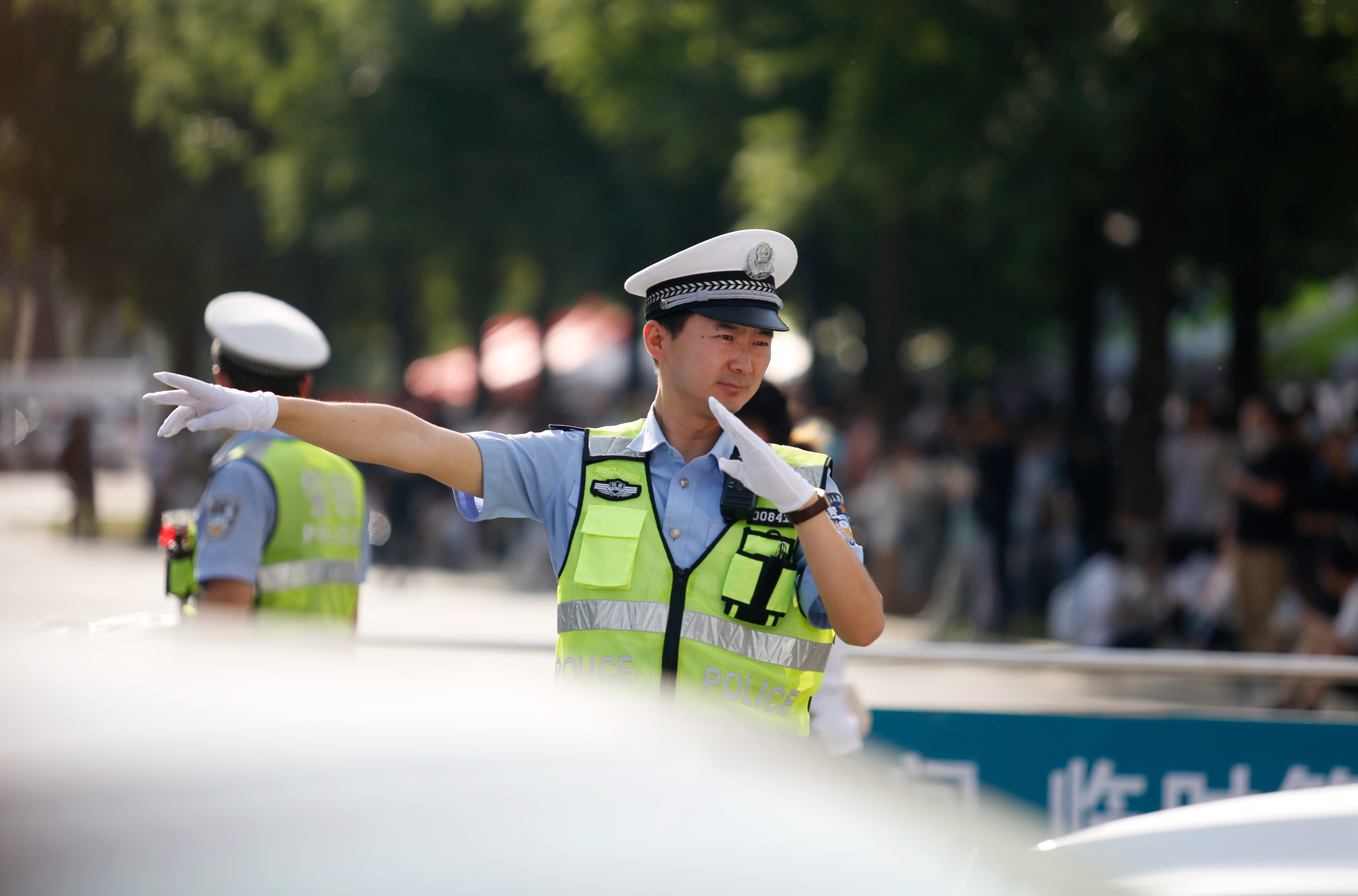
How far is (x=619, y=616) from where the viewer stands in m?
2.79

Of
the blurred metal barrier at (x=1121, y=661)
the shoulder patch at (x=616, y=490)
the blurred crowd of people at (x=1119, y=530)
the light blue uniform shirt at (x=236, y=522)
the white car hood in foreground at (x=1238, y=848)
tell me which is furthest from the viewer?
the blurred crowd of people at (x=1119, y=530)

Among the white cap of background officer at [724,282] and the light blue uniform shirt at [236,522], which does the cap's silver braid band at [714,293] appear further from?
the light blue uniform shirt at [236,522]

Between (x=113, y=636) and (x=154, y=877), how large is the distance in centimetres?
189

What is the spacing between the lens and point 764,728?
278 cm

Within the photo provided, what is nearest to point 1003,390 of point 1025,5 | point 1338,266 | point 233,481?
point 1338,266

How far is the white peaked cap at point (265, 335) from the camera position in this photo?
395 cm

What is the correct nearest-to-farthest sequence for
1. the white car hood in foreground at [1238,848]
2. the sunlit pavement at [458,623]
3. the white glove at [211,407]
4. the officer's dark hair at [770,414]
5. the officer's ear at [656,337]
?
the white car hood in foreground at [1238,848] < the white glove at [211,407] < the officer's ear at [656,337] < the officer's dark hair at [770,414] < the sunlit pavement at [458,623]

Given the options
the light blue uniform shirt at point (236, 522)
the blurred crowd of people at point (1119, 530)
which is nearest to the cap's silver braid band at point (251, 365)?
the light blue uniform shirt at point (236, 522)

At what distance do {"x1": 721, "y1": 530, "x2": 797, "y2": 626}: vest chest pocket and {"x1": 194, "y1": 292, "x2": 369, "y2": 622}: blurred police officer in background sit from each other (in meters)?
1.54

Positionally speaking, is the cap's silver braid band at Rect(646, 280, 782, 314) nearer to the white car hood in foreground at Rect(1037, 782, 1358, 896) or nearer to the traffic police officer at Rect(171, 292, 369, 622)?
the white car hood in foreground at Rect(1037, 782, 1358, 896)

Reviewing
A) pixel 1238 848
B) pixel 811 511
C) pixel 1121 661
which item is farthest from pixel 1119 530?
pixel 811 511

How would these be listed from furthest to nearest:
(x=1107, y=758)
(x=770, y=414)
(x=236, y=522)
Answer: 1. (x=1107, y=758)
2. (x=770, y=414)
3. (x=236, y=522)

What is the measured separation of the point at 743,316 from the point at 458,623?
12.0 metres

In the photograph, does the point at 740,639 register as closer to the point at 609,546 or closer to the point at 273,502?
the point at 609,546
